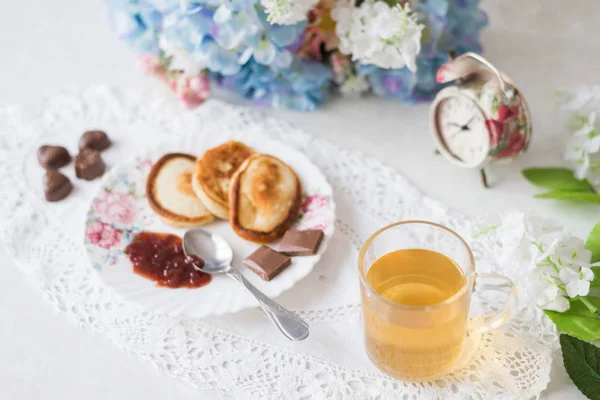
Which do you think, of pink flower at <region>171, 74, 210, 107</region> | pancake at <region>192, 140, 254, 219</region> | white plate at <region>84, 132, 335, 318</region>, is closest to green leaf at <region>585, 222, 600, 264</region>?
white plate at <region>84, 132, 335, 318</region>

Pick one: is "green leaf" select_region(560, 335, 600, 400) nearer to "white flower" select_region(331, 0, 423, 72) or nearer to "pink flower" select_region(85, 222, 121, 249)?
"white flower" select_region(331, 0, 423, 72)

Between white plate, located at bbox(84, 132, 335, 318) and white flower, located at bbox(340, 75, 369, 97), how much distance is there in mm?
272

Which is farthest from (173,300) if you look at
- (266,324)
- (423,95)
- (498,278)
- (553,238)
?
(423,95)

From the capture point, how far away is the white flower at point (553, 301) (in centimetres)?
109

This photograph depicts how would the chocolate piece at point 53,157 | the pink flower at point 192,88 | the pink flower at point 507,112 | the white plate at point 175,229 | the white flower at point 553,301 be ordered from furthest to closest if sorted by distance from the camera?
the pink flower at point 192,88
the chocolate piece at point 53,157
the pink flower at point 507,112
the white plate at point 175,229
the white flower at point 553,301

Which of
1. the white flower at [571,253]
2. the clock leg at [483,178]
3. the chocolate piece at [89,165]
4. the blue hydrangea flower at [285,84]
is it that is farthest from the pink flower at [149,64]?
the white flower at [571,253]

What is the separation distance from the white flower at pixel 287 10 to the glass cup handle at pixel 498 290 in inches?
26.5

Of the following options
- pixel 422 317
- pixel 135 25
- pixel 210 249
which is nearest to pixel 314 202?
pixel 210 249

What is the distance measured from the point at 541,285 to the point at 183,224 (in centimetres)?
69

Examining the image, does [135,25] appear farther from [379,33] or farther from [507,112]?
[507,112]

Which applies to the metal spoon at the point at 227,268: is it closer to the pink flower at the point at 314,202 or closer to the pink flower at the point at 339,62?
the pink flower at the point at 314,202

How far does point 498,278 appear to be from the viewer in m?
1.07

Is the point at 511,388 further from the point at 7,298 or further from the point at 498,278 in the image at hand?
the point at 7,298

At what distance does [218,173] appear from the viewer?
1397 mm
